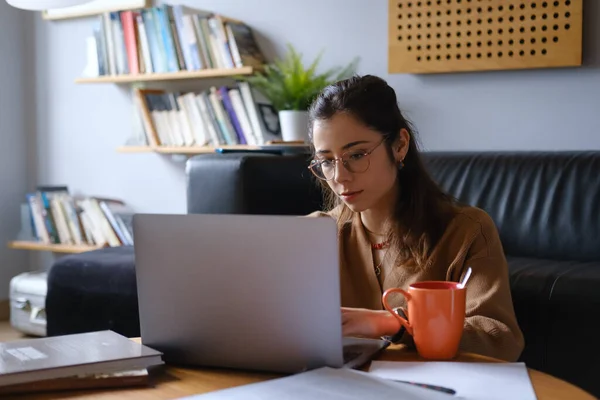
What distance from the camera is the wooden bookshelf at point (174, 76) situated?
3.46 m

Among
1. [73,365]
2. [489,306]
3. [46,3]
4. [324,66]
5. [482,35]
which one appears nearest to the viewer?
[73,365]

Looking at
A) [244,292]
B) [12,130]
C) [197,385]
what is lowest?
[197,385]

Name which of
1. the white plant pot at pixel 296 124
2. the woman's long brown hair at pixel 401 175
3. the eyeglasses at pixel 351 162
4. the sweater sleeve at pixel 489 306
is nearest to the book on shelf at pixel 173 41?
the white plant pot at pixel 296 124

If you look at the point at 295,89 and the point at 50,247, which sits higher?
the point at 295,89

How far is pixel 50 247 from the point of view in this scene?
4.07 m

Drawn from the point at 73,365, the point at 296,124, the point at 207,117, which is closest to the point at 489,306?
the point at 73,365

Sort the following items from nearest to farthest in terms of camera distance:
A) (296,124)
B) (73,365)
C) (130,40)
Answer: (73,365), (296,124), (130,40)

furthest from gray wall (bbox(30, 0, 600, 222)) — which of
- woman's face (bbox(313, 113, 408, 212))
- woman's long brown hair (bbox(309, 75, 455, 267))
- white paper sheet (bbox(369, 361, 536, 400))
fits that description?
white paper sheet (bbox(369, 361, 536, 400))

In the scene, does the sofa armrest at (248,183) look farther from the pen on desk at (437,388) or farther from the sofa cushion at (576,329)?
the pen on desk at (437,388)

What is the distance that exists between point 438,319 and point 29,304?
10.3ft

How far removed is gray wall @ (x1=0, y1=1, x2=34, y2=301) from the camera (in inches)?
173

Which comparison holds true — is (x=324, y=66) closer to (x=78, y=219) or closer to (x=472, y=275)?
(x=78, y=219)

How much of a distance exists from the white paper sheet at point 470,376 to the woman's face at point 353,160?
469 mm

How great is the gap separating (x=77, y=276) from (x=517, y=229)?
150 cm
